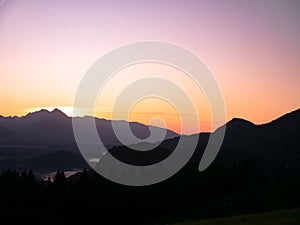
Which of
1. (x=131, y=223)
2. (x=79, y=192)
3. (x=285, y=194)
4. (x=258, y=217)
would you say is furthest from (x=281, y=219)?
(x=79, y=192)

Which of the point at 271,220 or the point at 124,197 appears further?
the point at 124,197

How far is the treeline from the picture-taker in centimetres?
8469

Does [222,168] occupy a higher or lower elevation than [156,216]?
higher

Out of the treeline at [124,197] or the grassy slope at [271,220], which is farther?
the treeline at [124,197]

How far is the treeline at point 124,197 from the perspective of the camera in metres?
84.7

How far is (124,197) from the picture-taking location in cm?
9838

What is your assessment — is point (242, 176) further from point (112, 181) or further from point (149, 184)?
point (112, 181)

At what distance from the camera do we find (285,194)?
8156 cm

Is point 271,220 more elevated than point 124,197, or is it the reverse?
point 271,220

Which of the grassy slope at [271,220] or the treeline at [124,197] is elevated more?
the grassy slope at [271,220]

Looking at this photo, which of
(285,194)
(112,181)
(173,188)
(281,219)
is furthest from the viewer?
(112,181)

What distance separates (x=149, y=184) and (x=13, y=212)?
3763 centimetres

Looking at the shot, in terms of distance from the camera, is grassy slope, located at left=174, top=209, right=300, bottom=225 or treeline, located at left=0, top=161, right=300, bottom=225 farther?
treeline, located at left=0, top=161, right=300, bottom=225

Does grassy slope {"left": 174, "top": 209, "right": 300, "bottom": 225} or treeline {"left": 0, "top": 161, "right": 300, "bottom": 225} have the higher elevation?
grassy slope {"left": 174, "top": 209, "right": 300, "bottom": 225}
